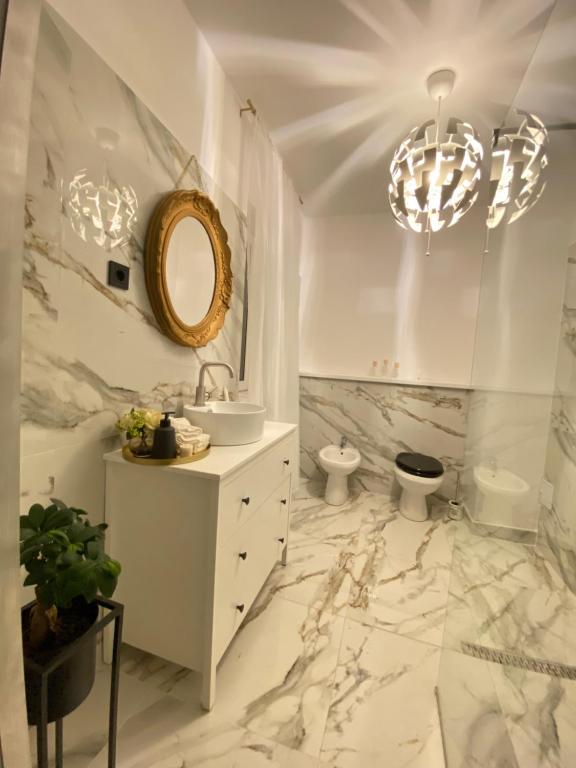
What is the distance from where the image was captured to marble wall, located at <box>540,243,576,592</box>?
1597mm

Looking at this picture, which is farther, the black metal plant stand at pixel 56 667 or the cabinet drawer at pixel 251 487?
the cabinet drawer at pixel 251 487

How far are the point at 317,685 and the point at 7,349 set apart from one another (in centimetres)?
148

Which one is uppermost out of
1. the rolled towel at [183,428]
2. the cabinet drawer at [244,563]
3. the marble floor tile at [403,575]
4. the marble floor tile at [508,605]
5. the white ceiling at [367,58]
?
the white ceiling at [367,58]

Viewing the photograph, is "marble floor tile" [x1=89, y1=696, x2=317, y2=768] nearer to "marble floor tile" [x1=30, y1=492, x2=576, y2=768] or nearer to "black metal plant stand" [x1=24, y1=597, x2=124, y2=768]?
"marble floor tile" [x1=30, y1=492, x2=576, y2=768]

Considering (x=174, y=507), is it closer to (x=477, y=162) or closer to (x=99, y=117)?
(x=99, y=117)

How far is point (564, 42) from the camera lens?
1211mm

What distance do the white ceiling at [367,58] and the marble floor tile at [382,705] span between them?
7.70 feet

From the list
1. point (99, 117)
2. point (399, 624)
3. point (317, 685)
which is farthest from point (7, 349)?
point (399, 624)

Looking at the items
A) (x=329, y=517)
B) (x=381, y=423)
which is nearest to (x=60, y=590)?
(x=329, y=517)

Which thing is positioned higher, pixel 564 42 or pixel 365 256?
pixel 564 42

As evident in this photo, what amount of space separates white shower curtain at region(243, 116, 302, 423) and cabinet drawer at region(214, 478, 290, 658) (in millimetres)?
769

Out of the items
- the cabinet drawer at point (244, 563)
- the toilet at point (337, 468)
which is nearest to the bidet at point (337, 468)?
the toilet at point (337, 468)

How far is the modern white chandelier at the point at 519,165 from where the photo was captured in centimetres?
143

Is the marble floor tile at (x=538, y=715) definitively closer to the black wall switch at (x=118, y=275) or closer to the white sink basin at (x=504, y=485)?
the white sink basin at (x=504, y=485)
